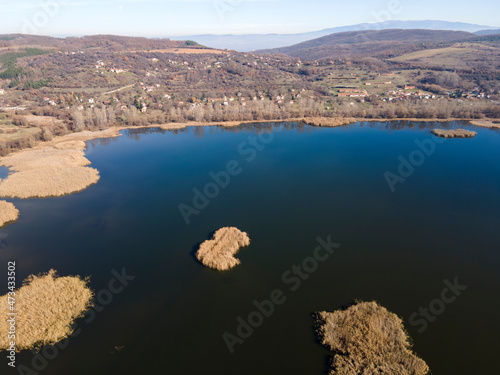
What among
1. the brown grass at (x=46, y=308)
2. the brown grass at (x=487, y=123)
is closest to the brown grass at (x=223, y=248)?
the brown grass at (x=46, y=308)

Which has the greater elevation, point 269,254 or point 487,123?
point 487,123

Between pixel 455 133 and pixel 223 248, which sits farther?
pixel 455 133

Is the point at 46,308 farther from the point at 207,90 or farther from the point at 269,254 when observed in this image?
the point at 207,90

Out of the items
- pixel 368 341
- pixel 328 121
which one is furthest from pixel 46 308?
pixel 328 121

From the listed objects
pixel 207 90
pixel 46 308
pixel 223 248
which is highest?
pixel 207 90

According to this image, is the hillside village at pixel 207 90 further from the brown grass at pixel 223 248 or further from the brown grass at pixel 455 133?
the brown grass at pixel 223 248

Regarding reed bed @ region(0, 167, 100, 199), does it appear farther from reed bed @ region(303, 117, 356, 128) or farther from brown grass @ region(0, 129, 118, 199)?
reed bed @ region(303, 117, 356, 128)

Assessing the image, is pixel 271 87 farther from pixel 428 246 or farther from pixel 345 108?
pixel 428 246

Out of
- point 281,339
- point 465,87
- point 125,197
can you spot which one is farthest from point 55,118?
point 465,87
